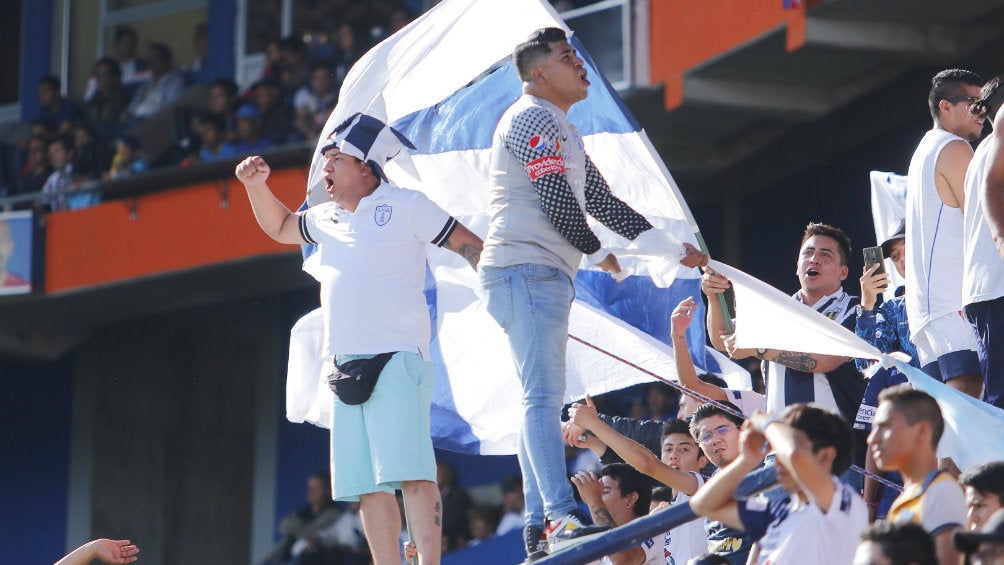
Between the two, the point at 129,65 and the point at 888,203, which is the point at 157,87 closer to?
the point at 129,65

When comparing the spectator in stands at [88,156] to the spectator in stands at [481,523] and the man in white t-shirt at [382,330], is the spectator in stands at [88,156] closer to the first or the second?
the spectator in stands at [481,523]

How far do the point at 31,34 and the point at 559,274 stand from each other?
1552 centimetres

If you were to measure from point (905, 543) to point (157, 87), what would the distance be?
542 inches

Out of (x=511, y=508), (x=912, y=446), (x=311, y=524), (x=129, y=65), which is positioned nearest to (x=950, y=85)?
(x=912, y=446)

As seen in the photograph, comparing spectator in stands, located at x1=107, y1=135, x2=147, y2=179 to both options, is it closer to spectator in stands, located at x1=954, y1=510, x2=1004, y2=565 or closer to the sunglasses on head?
the sunglasses on head

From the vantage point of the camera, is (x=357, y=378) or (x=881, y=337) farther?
(x=881, y=337)

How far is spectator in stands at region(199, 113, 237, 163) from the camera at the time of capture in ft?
47.3

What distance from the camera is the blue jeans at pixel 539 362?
5191 mm

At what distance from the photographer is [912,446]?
4543 mm

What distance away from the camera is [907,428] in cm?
453

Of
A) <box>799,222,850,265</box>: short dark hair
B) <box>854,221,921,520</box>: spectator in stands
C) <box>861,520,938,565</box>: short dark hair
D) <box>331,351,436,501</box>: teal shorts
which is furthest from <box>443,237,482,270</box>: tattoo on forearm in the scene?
<box>861,520,938,565</box>: short dark hair

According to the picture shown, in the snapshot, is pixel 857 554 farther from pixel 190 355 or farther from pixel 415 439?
pixel 190 355

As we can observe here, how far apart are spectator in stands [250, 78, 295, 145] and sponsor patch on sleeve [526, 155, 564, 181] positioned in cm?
872

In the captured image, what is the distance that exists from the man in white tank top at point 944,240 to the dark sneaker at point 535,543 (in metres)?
1.52
